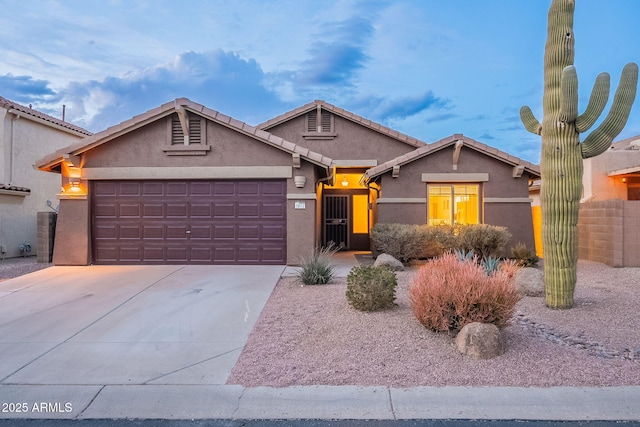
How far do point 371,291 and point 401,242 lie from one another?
5211 mm

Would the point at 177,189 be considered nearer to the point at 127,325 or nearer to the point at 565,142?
the point at 127,325

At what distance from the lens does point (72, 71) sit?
2827cm

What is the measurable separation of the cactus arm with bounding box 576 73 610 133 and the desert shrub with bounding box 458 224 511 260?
16.9 ft

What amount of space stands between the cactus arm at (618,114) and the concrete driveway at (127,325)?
6.24 metres

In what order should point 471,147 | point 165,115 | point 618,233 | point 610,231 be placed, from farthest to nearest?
point 471,147, point 165,115, point 610,231, point 618,233

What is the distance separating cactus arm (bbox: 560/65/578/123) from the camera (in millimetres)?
6078

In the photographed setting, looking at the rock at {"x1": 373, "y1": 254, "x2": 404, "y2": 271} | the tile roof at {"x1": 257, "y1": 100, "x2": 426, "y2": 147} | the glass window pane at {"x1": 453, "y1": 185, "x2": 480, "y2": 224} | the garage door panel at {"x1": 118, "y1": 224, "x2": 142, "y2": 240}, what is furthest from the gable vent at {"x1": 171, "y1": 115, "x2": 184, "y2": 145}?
the glass window pane at {"x1": 453, "y1": 185, "x2": 480, "y2": 224}

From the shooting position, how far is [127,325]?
19.8 feet

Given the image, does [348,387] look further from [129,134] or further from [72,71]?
[72,71]

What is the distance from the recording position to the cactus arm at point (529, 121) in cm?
702

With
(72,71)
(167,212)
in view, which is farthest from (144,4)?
(72,71)

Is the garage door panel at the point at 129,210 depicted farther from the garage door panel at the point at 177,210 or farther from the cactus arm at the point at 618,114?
the cactus arm at the point at 618,114

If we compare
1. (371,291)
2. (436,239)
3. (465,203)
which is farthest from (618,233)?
(371,291)

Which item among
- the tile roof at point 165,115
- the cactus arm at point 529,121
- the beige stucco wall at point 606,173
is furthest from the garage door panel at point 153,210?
the beige stucco wall at point 606,173
